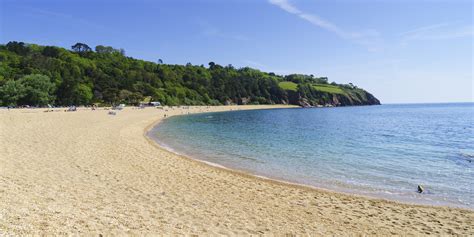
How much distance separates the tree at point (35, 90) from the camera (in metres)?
73.7

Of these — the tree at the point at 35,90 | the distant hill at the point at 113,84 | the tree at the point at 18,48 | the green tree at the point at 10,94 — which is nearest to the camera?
the green tree at the point at 10,94

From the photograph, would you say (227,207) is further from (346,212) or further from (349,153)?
(349,153)

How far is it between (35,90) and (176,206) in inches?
3244

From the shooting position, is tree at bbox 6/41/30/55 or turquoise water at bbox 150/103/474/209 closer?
turquoise water at bbox 150/103/474/209

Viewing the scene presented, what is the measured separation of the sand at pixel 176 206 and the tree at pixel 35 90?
237 feet

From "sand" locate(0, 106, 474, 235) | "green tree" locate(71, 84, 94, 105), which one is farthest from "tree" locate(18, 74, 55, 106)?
"sand" locate(0, 106, 474, 235)

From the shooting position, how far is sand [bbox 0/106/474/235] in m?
6.98

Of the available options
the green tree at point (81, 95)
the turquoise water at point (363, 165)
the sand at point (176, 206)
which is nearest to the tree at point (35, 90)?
the green tree at point (81, 95)

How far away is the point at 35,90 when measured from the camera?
243ft

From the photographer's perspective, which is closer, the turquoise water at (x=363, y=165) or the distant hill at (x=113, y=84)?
the turquoise water at (x=363, y=165)

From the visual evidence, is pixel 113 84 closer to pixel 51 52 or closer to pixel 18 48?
pixel 51 52

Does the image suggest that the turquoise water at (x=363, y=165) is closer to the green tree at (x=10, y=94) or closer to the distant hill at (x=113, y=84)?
the green tree at (x=10, y=94)

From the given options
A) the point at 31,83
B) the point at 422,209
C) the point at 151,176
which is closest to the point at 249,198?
the point at 151,176

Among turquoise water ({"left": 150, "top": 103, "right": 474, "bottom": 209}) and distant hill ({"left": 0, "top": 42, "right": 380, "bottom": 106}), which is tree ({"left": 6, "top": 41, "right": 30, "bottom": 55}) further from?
turquoise water ({"left": 150, "top": 103, "right": 474, "bottom": 209})
